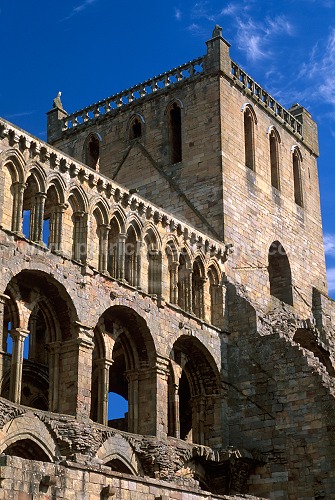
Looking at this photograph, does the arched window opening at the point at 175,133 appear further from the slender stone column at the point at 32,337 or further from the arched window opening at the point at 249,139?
the slender stone column at the point at 32,337

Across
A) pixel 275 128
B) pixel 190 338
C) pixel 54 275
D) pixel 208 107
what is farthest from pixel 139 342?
pixel 275 128

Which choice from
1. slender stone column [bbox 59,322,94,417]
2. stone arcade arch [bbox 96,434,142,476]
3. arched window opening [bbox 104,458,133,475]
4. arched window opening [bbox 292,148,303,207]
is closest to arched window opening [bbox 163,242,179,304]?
slender stone column [bbox 59,322,94,417]

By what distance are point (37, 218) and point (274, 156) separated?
13908 millimetres

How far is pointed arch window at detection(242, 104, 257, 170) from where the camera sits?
111 ft

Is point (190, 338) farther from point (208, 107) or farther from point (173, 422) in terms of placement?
point (208, 107)

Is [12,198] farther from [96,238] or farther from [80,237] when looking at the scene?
[96,238]

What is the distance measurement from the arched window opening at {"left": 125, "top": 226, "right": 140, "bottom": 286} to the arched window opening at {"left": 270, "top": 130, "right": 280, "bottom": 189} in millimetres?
9196

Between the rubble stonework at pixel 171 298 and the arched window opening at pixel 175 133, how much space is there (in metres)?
0.07

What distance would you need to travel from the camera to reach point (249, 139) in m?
34.3

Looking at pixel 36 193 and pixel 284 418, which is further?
pixel 284 418

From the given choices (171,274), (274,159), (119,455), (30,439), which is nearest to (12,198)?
(30,439)

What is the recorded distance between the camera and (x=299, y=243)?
115 feet

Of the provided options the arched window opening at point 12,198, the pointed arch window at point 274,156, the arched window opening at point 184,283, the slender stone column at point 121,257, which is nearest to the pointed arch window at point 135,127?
the pointed arch window at point 274,156

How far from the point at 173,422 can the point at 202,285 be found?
429 centimetres
